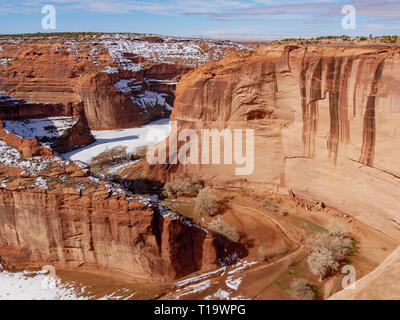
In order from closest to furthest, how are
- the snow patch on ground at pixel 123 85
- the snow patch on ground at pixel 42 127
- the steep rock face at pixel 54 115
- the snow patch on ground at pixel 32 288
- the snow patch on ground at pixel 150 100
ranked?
the snow patch on ground at pixel 32 288 → the snow patch on ground at pixel 42 127 → the steep rock face at pixel 54 115 → the snow patch on ground at pixel 123 85 → the snow patch on ground at pixel 150 100

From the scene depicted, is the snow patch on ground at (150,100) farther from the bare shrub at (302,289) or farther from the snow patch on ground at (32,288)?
the bare shrub at (302,289)

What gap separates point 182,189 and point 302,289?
10.0 m

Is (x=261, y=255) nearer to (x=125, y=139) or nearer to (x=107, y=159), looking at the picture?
(x=107, y=159)

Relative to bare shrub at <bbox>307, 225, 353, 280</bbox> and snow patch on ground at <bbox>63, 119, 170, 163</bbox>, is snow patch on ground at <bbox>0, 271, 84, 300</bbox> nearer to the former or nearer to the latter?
bare shrub at <bbox>307, 225, 353, 280</bbox>

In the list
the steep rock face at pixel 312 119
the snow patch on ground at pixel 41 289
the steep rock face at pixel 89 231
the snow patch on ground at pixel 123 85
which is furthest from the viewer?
the snow patch on ground at pixel 123 85

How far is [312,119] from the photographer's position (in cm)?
1642

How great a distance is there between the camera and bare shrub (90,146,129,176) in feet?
80.2

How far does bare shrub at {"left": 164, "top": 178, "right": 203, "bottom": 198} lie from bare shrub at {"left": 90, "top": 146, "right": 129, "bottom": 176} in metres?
6.28

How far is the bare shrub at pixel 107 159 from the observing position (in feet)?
80.2

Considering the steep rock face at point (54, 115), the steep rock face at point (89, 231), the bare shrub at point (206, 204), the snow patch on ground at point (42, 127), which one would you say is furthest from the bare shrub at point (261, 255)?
the snow patch on ground at point (42, 127)

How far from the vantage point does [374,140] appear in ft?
46.3

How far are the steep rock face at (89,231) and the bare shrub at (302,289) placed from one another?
126 inches

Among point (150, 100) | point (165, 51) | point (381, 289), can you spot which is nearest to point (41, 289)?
point (381, 289)

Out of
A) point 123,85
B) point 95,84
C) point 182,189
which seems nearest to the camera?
point 182,189
